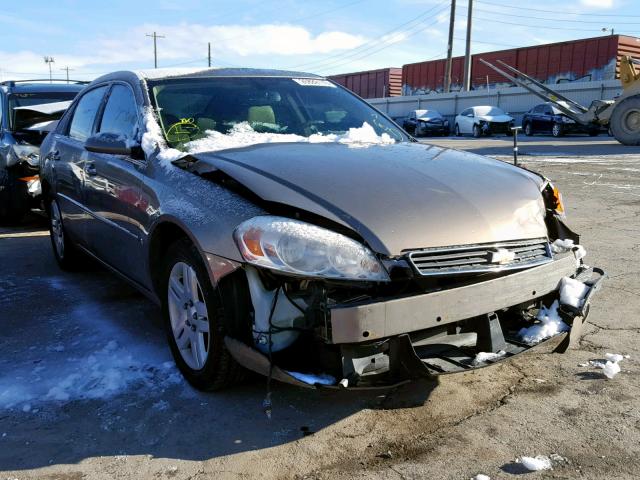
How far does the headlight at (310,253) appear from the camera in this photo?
2320 millimetres

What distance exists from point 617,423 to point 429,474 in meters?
0.93

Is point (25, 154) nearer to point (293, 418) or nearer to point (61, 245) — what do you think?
point (61, 245)

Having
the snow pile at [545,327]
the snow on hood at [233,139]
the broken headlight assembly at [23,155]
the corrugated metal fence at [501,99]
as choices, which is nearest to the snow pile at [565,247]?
the snow pile at [545,327]

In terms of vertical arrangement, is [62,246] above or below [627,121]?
below

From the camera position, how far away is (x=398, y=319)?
2254 millimetres

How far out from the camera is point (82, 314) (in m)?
4.11

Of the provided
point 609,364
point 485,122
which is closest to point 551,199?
point 609,364

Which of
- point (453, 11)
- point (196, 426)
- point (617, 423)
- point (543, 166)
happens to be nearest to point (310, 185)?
point (196, 426)

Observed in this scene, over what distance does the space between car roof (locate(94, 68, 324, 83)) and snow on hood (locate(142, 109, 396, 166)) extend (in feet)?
1.43

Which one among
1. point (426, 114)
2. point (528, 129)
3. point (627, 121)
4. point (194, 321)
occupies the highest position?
point (426, 114)

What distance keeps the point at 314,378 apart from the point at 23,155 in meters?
5.99

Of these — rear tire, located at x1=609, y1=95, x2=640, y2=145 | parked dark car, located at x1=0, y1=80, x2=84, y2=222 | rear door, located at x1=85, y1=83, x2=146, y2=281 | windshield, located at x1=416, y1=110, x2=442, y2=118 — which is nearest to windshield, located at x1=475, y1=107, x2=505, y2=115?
windshield, located at x1=416, y1=110, x2=442, y2=118

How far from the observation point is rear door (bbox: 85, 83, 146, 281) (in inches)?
133

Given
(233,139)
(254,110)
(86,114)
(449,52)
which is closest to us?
(233,139)
